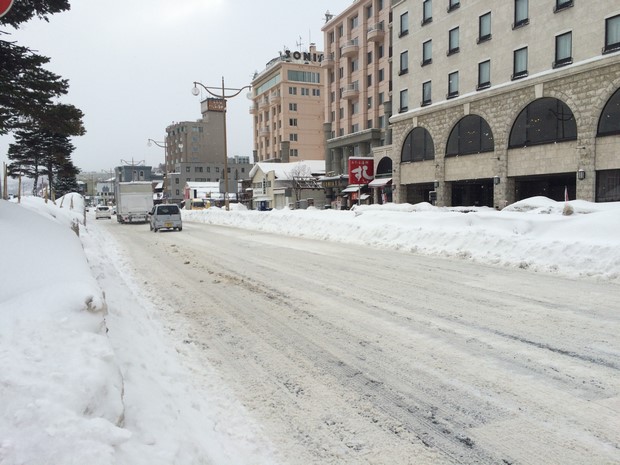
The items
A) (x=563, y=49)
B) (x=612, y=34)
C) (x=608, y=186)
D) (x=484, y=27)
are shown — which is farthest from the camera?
(x=484, y=27)

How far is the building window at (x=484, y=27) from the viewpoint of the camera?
3111 cm

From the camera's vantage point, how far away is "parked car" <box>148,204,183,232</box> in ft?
91.3

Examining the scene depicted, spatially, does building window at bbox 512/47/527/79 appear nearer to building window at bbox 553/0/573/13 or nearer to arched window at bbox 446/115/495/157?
building window at bbox 553/0/573/13

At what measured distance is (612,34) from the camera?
23547 millimetres

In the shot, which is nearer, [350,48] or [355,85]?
[350,48]

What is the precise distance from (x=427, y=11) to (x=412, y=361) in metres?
38.1

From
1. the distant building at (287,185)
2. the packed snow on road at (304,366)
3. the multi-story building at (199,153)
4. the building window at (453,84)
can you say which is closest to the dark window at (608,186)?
the building window at (453,84)

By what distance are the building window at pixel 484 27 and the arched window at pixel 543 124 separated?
6.50 meters

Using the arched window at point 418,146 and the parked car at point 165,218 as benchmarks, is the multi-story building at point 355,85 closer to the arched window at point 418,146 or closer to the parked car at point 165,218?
the arched window at point 418,146

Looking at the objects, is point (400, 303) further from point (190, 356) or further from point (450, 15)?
point (450, 15)

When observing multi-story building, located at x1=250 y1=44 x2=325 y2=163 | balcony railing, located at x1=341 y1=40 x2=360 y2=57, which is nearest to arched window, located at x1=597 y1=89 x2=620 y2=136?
balcony railing, located at x1=341 y1=40 x2=360 y2=57

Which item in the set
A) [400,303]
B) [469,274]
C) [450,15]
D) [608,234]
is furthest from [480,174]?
[400,303]

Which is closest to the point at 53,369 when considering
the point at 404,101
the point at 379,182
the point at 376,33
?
the point at 404,101

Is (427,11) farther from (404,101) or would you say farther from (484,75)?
(484,75)
